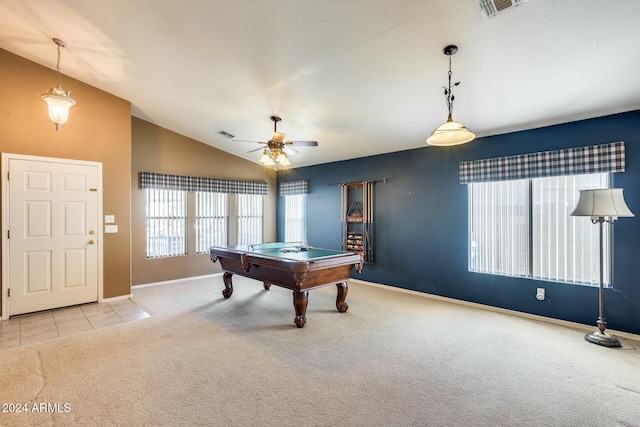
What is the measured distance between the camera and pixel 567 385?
2385 millimetres

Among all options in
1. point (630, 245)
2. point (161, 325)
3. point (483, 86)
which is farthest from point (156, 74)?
point (630, 245)

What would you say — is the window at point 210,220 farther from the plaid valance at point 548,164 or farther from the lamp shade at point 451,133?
the lamp shade at point 451,133

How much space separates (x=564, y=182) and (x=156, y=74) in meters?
5.28

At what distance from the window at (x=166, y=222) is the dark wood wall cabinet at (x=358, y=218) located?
324 centimetres

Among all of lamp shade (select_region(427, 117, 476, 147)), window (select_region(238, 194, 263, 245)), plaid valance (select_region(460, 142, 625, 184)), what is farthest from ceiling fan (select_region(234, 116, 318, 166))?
window (select_region(238, 194, 263, 245))

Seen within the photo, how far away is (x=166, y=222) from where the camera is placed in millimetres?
5848

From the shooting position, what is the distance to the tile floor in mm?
3252

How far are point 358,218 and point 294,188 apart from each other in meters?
1.98

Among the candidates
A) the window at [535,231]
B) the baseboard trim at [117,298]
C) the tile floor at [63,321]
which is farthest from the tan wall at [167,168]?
the window at [535,231]

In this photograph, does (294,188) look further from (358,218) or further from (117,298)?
(117,298)

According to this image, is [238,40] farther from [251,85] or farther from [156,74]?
[156,74]

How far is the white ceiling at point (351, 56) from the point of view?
2.35 metres

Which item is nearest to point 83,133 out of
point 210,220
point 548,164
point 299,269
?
point 210,220

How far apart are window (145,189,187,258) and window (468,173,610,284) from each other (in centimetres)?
526
